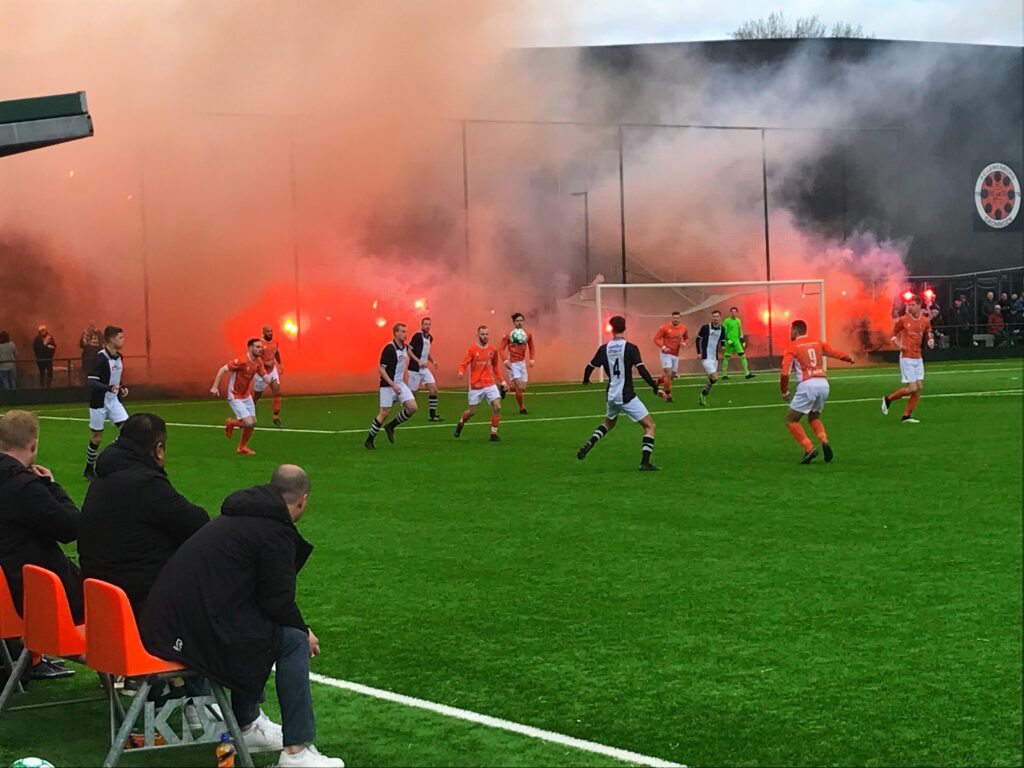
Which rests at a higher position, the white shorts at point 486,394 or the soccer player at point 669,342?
the soccer player at point 669,342

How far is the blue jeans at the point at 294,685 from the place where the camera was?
17.1 feet

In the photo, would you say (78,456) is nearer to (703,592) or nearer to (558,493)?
(558,493)

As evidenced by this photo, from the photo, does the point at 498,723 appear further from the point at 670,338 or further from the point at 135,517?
the point at 670,338

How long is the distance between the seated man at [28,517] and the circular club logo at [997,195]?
2044 inches

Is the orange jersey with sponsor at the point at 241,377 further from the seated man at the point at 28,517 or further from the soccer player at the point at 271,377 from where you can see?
the seated man at the point at 28,517

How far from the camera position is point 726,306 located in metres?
46.0

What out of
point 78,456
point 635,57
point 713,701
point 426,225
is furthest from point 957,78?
point 713,701

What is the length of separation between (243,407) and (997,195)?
41.7 metres

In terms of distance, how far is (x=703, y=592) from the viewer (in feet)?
28.7

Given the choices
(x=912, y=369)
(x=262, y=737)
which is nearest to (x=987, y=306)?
(x=912, y=369)

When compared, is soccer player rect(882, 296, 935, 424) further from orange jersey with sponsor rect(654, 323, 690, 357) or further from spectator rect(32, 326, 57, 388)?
spectator rect(32, 326, 57, 388)

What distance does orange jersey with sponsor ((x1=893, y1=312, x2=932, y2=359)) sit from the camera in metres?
22.5

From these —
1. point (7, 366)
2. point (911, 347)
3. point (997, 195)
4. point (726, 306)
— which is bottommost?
point (911, 347)

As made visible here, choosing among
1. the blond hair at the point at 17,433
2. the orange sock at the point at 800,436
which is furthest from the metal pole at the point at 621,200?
the blond hair at the point at 17,433
